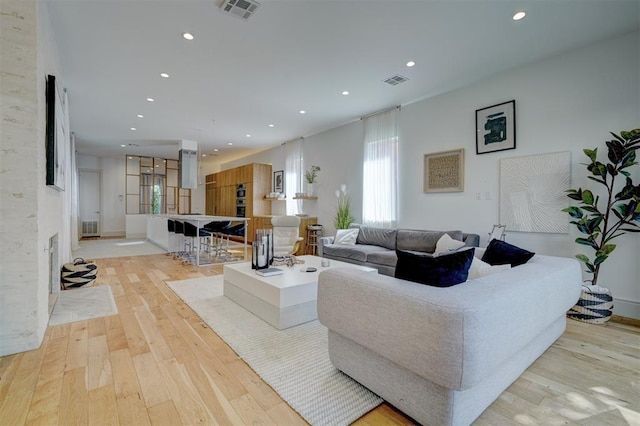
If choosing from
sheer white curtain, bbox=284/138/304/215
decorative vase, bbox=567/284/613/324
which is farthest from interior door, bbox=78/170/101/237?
decorative vase, bbox=567/284/613/324

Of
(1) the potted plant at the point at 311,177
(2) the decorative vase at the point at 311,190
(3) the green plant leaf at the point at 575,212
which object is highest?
(1) the potted plant at the point at 311,177

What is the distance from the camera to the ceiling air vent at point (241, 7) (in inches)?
98.8

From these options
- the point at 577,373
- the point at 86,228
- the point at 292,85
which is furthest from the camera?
the point at 86,228

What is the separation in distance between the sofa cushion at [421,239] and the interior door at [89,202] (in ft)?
35.0

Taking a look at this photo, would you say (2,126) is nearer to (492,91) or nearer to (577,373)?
(577,373)

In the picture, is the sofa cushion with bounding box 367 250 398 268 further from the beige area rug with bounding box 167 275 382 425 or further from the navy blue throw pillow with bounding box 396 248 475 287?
the navy blue throw pillow with bounding box 396 248 475 287

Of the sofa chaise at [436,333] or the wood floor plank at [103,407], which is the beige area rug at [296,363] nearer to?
the sofa chaise at [436,333]

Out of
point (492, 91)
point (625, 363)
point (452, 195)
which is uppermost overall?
point (492, 91)

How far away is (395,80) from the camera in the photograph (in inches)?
159

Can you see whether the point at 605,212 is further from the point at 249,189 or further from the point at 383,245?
the point at 249,189

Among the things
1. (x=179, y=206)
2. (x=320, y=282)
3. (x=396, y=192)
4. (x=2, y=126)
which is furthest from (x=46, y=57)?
(x=179, y=206)

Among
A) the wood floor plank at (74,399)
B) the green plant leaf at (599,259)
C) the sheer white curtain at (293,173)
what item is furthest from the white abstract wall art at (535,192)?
the sheer white curtain at (293,173)

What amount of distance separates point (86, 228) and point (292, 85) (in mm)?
9841

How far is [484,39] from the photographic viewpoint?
3031 millimetres
